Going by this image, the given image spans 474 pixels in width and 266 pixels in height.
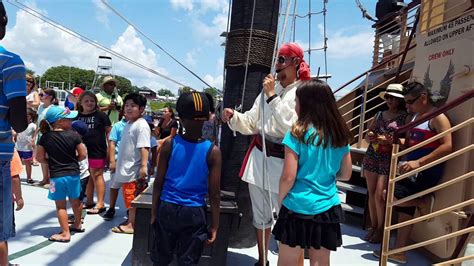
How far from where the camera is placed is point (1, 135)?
7.75 ft

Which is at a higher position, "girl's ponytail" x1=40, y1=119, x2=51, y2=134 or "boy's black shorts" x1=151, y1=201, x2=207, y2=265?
"girl's ponytail" x1=40, y1=119, x2=51, y2=134

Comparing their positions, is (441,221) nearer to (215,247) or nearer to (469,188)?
(469,188)

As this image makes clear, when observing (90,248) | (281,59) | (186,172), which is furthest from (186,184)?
(90,248)

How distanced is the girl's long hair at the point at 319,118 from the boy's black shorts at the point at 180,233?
80 cm

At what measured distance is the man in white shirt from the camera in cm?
281

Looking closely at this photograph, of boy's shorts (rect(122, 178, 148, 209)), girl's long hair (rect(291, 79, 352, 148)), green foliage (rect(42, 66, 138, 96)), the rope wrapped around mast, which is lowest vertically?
boy's shorts (rect(122, 178, 148, 209))

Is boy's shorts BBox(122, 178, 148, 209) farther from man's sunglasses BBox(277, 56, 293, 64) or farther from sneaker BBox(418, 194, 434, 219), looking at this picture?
sneaker BBox(418, 194, 434, 219)

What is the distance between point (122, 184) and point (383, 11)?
25.8ft

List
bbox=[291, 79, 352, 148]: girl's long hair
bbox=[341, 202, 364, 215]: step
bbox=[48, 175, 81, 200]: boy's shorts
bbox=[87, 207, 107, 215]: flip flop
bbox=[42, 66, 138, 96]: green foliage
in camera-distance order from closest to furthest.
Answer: bbox=[291, 79, 352, 148]: girl's long hair → bbox=[48, 175, 81, 200]: boy's shorts → bbox=[87, 207, 107, 215]: flip flop → bbox=[341, 202, 364, 215]: step → bbox=[42, 66, 138, 96]: green foliage

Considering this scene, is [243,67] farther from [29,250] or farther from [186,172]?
[29,250]

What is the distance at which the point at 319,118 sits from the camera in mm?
2256

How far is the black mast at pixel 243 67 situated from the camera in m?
3.40

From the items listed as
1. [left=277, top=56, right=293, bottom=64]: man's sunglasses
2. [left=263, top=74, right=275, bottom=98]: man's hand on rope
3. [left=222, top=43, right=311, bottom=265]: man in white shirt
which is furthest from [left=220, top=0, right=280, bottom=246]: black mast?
[left=263, top=74, right=275, bottom=98]: man's hand on rope

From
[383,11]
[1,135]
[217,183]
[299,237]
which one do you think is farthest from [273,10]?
[383,11]
